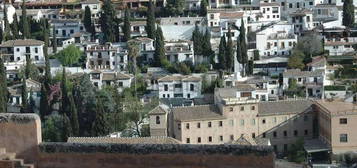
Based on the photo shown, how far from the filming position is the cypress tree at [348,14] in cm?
4484

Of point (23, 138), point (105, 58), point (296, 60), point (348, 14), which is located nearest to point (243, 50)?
point (296, 60)

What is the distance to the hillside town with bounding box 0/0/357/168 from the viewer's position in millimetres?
32688

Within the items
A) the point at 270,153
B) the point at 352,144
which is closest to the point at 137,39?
the point at 352,144

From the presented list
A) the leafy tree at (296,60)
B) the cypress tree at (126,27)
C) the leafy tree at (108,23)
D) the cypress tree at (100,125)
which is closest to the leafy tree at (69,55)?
the leafy tree at (108,23)

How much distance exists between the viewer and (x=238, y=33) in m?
45.1

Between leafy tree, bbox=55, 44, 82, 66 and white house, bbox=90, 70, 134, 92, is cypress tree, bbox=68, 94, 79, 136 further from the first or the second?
leafy tree, bbox=55, 44, 82, 66

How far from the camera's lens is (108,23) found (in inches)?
1774

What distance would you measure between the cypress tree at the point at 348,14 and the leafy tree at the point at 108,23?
1214cm

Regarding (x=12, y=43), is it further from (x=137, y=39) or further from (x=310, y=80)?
(x=310, y=80)

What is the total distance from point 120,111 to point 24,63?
10.0 meters

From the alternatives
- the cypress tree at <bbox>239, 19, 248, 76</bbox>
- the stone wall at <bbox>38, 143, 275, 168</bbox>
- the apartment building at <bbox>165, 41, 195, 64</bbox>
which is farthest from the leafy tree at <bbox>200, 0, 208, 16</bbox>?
the stone wall at <bbox>38, 143, 275, 168</bbox>

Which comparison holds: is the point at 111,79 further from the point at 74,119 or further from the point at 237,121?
the point at 237,121

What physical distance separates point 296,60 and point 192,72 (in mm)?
5027

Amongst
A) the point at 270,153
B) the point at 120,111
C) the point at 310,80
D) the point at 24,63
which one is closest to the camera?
the point at 270,153
